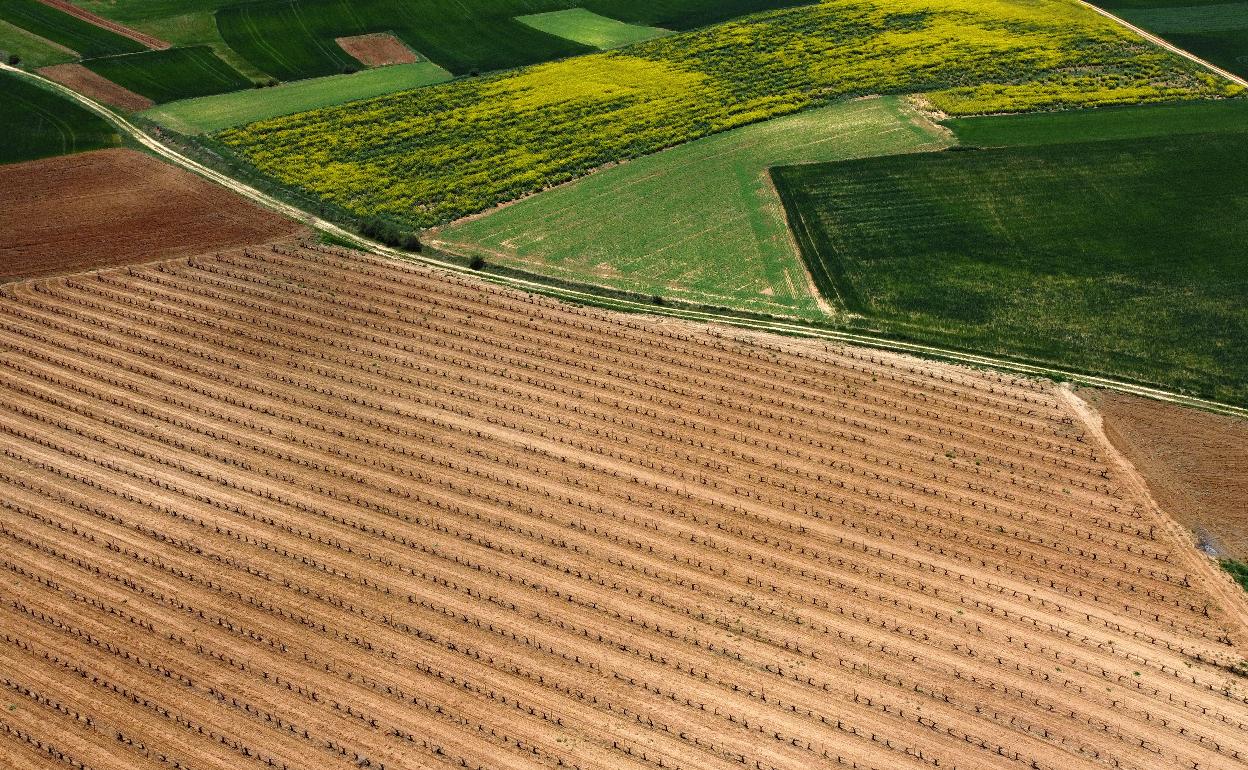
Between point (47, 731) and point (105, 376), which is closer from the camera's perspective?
point (47, 731)

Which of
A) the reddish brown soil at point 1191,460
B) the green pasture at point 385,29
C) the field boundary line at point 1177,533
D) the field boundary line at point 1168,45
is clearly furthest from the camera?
the green pasture at point 385,29

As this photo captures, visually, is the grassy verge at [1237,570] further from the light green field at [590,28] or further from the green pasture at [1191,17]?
the light green field at [590,28]

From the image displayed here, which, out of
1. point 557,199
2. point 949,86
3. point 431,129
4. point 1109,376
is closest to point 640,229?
point 557,199

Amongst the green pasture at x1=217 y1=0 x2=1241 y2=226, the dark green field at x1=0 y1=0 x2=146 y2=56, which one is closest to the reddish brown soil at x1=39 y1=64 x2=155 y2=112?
the dark green field at x1=0 y1=0 x2=146 y2=56

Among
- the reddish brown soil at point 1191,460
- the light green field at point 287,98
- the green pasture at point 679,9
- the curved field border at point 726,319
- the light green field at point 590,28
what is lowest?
the reddish brown soil at point 1191,460

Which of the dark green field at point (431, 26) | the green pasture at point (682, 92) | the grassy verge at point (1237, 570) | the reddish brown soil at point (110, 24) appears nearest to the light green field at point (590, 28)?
the dark green field at point (431, 26)

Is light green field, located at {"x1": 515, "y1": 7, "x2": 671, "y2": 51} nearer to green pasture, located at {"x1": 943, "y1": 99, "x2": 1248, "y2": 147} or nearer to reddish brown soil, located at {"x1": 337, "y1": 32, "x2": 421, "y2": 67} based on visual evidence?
reddish brown soil, located at {"x1": 337, "y1": 32, "x2": 421, "y2": 67}

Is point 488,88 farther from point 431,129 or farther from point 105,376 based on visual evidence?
point 105,376
